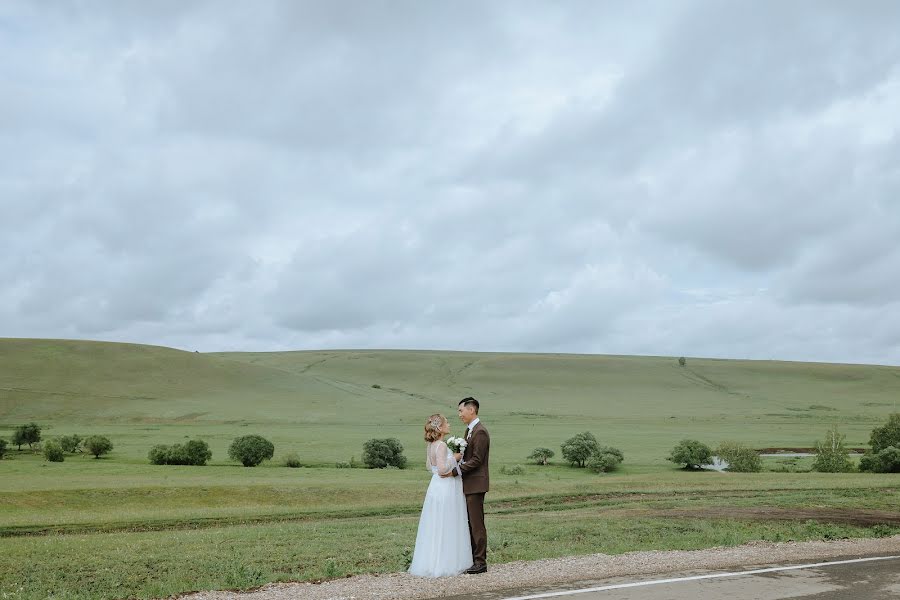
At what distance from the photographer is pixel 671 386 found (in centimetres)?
15575

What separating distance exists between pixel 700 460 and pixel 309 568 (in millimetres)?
50732

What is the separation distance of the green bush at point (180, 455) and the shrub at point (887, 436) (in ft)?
164

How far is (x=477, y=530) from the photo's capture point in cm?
1363

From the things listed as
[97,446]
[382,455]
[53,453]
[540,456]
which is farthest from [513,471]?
[53,453]

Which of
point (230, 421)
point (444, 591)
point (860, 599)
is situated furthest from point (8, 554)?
point (230, 421)

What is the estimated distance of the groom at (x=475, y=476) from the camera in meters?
13.5

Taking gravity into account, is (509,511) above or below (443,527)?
below

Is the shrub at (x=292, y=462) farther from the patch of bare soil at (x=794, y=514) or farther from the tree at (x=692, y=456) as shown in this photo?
the patch of bare soil at (x=794, y=514)

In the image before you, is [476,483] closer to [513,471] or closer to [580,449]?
[513,471]

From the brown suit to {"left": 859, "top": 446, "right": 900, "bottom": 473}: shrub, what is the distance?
48489 millimetres

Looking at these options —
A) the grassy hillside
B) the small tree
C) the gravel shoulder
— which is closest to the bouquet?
the gravel shoulder

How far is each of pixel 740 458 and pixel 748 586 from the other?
49.0 m

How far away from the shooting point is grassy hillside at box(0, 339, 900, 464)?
86.5 m

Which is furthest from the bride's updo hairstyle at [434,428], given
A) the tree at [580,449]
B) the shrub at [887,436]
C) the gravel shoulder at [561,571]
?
the shrub at [887,436]
